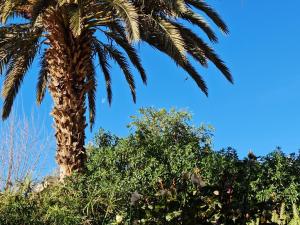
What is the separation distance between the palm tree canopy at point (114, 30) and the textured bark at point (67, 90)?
0.74ft

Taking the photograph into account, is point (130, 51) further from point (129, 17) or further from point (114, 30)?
point (129, 17)

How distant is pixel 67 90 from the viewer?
1191cm

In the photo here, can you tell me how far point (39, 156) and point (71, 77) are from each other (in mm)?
3894

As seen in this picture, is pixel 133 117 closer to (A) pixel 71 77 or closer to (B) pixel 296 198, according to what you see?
(A) pixel 71 77

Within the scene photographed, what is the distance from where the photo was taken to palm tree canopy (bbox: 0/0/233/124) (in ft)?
34.8

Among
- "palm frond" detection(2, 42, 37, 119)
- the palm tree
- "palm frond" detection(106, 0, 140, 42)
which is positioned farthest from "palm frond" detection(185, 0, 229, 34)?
"palm frond" detection(2, 42, 37, 119)

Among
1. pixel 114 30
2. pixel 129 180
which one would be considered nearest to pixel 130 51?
pixel 114 30

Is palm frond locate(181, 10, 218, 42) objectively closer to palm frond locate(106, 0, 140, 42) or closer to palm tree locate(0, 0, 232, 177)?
palm tree locate(0, 0, 232, 177)

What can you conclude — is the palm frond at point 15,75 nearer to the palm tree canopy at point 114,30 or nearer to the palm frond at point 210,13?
the palm tree canopy at point 114,30

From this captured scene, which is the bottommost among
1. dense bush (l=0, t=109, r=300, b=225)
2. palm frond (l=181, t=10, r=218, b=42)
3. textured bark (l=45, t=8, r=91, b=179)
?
dense bush (l=0, t=109, r=300, b=225)

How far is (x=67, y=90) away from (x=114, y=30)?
2377 millimetres

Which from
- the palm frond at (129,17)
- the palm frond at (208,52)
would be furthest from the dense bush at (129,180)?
the palm frond at (129,17)

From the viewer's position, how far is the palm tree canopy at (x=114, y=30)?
1060 centimetres

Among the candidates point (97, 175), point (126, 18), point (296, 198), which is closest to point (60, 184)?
point (97, 175)
